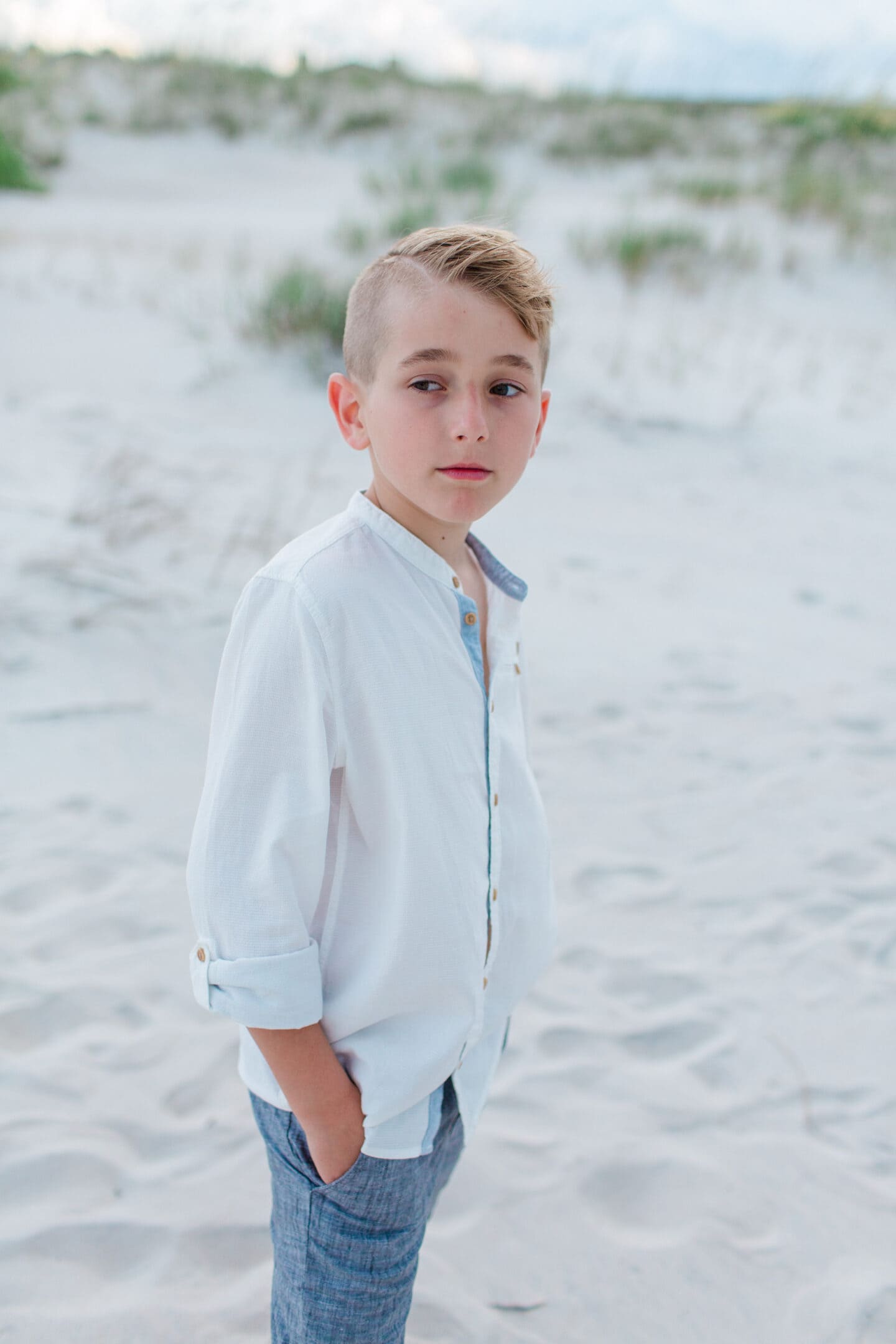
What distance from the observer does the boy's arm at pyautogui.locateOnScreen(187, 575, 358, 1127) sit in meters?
0.96

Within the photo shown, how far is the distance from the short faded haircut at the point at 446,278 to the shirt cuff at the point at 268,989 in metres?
0.63

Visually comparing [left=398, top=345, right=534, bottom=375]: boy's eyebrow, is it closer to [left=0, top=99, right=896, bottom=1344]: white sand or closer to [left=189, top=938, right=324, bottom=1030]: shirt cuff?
[left=189, top=938, right=324, bottom=1030]: shirt cuff

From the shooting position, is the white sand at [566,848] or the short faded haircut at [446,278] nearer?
the short faded haircut at [446,278]

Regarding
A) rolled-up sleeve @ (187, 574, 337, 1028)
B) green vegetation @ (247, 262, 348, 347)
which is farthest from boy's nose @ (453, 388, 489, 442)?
green vegetation @ (247, 262, 348, 347)

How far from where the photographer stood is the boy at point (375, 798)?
0.97 meters

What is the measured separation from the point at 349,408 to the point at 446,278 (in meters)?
0.20

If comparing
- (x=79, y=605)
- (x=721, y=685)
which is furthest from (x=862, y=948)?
(x=79, y=605)

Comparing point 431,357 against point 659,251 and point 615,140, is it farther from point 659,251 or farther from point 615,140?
point 615,140

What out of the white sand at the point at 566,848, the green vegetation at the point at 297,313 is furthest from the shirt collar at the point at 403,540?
the green vegetation at the point at 297,313

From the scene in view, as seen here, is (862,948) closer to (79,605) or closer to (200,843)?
(200,843)

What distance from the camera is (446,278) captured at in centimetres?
102

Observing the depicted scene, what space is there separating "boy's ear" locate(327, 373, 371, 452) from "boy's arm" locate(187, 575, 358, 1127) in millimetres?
258

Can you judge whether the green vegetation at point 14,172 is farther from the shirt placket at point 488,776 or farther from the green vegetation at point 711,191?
the shirt placket at point 488,776

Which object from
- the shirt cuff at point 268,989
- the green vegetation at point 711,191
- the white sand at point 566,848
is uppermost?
the green vegetation at point 711,191
